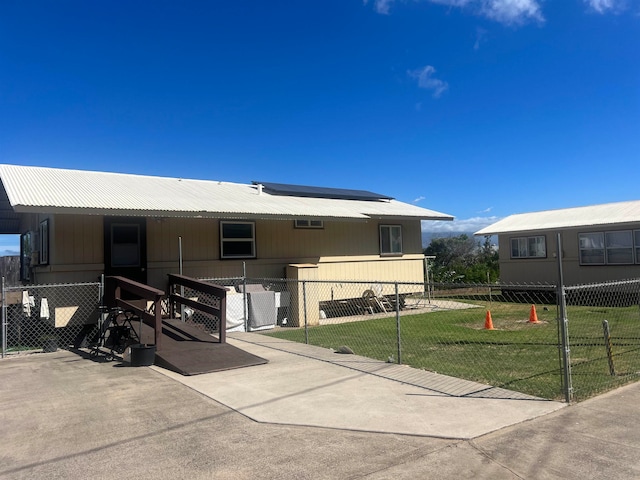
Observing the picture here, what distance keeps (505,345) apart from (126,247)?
8.69 meters

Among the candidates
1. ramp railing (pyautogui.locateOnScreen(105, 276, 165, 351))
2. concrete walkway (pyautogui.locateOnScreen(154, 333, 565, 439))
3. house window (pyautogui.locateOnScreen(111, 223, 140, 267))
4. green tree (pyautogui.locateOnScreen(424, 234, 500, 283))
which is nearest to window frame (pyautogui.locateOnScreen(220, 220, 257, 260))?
house window (pyautogui.locateOnScreen(111, 223, 140, 267))

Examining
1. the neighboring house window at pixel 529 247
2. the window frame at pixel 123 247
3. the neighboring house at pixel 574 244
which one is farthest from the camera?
the neighboring house window at pixel 529 247

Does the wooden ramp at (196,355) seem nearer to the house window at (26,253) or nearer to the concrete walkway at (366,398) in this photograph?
the concrete walkway at (366,398)

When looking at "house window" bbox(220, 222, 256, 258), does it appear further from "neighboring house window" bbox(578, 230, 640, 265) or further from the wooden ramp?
"neighboring house window" bbox(578, 230, 640, 265)

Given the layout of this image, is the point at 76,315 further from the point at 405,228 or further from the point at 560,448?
the point at 405,228

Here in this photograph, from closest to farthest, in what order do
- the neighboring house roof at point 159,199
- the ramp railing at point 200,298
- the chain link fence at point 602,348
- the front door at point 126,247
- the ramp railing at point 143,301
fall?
the chain link fence at point 602,348 → the ramp railing at point 143,301 → the ramp railing at point 200,298 → the neighboring house roof at point 159,199 → the front door at point 126,247

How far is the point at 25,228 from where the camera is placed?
1591cm

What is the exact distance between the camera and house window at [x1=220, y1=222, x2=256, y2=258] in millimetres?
13109

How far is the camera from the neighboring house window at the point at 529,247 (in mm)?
21375

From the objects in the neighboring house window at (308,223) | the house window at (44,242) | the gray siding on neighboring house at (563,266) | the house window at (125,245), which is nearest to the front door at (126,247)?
the house window at (125,245)

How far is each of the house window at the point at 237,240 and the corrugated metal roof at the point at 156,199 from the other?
2.02ft

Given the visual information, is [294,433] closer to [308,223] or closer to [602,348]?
[602,348]

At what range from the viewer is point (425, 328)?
476 inches

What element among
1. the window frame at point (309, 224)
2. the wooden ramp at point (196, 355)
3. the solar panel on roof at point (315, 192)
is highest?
the solar panel on roof at point (315, 192)
